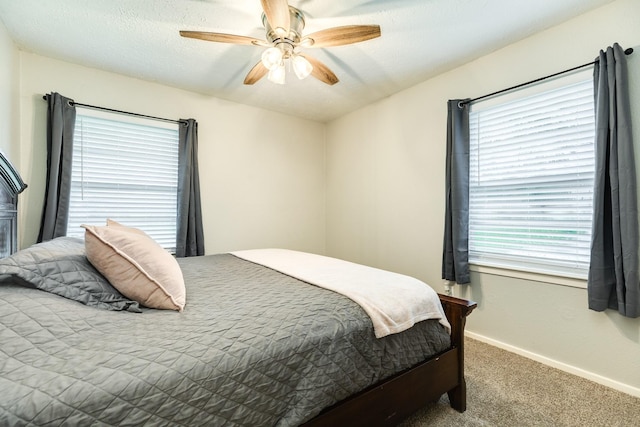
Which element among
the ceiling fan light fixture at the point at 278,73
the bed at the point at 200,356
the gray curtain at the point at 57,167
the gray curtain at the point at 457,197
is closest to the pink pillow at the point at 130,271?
the bed at the point at 200,356

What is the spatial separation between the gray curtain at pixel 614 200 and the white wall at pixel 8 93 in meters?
3.98

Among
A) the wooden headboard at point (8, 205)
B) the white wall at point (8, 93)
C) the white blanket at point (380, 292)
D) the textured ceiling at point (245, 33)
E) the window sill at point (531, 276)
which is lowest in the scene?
the window sill at point (531, 276)

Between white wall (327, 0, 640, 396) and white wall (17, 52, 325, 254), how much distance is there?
35 centimetres

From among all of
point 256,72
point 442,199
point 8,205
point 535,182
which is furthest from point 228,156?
point 535,182

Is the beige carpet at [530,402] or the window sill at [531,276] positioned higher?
the window sill at [531,276]

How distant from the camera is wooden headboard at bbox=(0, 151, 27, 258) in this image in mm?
1497

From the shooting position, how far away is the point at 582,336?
1915mm

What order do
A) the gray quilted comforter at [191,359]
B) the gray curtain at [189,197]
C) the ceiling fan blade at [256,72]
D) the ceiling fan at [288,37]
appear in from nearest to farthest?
the gray quilted comforter at [191,359]
the ceiling fan at [288,37]
the ceiling fan blade at [256,72]
the gray curtain at [189,197]

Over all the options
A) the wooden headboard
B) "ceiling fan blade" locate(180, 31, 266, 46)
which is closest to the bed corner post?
"ceiling fan blade" locate(180, 31, 266, 46)

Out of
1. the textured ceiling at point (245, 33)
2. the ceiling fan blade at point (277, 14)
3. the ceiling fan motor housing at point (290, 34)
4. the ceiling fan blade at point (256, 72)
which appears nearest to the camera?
the ceiling fan blade at point (277, 14)

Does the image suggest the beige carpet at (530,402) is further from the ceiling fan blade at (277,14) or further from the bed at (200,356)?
the ceiling fan blade at (277,14)

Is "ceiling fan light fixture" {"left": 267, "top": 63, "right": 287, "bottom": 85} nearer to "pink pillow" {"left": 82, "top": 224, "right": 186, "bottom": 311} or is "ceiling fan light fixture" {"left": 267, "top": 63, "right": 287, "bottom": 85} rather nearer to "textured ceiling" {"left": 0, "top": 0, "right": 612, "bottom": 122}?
"textured ceiling" {"left": 0, "top": 0, "right": 612, "bottom": 122}

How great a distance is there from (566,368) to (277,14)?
2.94 meters

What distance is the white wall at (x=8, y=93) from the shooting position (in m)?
2.00
